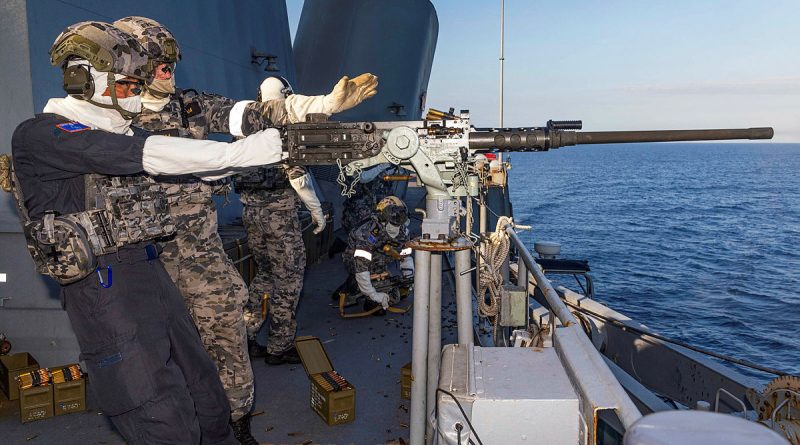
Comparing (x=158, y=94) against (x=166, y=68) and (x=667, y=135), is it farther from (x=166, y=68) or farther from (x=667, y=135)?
(x=667, y=135)

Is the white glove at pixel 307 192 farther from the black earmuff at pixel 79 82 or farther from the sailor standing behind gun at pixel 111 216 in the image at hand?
the black earmuff at pixel 79 82

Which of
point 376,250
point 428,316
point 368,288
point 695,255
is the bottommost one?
point 695,255

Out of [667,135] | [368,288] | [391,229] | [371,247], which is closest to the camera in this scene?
[667,135]

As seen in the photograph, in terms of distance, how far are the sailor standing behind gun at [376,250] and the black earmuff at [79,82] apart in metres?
3.80

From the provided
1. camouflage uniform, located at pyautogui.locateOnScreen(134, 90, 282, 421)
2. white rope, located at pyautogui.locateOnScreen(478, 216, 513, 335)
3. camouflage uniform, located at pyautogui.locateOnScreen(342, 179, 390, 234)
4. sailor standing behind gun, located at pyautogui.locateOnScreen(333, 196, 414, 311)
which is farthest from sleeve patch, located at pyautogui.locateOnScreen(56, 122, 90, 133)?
camouflage uniform, located at pyautogui.locateOnScreen(342, 179, 390, 234)

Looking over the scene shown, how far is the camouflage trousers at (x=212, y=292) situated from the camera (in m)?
3.45

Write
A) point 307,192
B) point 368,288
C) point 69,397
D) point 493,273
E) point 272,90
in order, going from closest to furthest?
point 69,397
point 307,192
point 272,90
point 493,273
point 368,288

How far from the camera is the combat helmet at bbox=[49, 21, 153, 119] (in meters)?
2.57

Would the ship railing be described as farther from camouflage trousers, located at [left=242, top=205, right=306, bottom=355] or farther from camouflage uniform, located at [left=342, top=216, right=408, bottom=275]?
camouflage uniform, located at [left=342, top=216, right=408, bottom=275]

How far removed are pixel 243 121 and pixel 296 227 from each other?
186cm

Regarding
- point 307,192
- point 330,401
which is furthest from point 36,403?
point 307,192

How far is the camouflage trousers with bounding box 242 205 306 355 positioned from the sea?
14.6 metres

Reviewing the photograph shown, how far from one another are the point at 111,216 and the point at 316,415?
2052 millimetres

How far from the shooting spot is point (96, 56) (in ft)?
8.49
